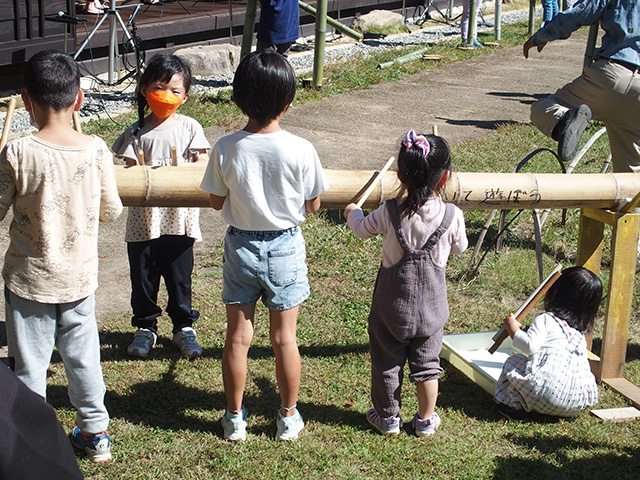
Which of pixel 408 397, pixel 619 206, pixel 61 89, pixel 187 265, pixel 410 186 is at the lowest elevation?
pixel 408 397

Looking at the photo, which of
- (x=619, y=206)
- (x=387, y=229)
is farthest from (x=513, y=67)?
(x=387, y=229)

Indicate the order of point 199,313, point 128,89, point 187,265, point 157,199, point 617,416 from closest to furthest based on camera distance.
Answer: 1. point 157,199
2. point 617,416
3. point 187,265
4. point 199,313
5. point 128,89

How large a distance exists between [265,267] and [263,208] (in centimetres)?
23

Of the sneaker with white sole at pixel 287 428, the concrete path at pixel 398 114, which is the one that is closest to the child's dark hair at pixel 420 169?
the sneaker with white sole at pixel 287 428

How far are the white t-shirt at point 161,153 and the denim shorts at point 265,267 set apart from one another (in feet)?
2.64

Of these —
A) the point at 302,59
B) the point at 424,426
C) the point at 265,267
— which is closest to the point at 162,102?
the point at 265,267

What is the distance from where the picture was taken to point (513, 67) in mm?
12711

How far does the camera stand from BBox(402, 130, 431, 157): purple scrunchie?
109 inches

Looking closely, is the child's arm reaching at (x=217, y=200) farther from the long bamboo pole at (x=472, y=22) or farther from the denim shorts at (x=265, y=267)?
the long bamboo pole at (x=472, y=22)

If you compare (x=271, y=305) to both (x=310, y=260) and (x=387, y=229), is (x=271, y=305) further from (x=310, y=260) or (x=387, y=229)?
(x=310, y=260)

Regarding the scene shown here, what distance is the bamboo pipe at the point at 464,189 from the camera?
3.08 meters

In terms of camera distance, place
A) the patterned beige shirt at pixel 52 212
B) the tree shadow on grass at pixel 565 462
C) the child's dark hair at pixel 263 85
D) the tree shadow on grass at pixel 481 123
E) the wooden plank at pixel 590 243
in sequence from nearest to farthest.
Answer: the patterned beige shirt at pixel 52 212 < the child's dark hair at pixel 263 85 < the tree shadow on grass at pixel 565 462 < the wooden plank at pixel 590 243 < the tree shadow on grass at pixel 481 123

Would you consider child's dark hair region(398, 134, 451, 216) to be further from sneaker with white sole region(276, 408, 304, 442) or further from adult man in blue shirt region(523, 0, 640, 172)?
adult man in blue shirt region(523, 0, 640, 172)

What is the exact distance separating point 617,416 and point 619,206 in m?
0.99
